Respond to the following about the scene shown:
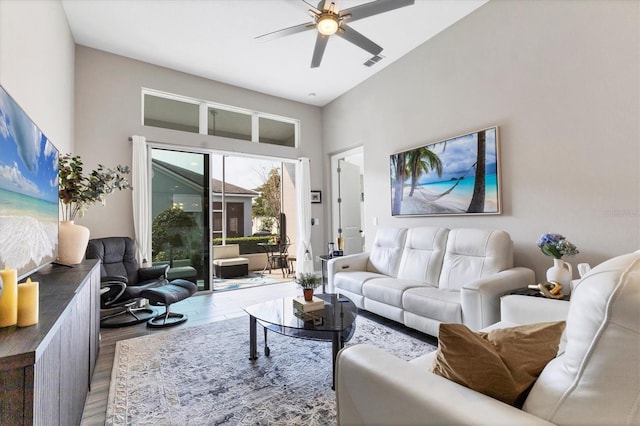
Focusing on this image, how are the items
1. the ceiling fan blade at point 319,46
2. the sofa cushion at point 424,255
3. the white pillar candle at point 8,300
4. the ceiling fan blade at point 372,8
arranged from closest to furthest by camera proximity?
1. the white pillar candle at point 8,300
2. the ceiling fan blade at point 372,8
3. the ceiling fan blade at point 319,46
4. the sofa cushion at point 424,255

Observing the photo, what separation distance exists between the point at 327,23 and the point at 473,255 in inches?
103

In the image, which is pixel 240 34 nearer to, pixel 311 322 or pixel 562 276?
pixel 311 322

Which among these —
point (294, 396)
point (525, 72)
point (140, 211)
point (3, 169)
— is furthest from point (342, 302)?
point (140, 211)

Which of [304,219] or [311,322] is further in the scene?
[304,219]

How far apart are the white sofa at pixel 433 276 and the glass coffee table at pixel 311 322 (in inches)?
25.6

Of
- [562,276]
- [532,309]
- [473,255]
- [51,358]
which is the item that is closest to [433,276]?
[473,255]

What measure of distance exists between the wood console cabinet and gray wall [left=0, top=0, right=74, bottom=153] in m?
1.11

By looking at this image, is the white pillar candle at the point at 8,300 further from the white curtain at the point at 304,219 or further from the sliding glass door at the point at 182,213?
the white curtain at the point at 304,219

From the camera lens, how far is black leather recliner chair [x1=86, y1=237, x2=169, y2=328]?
10.8 ft

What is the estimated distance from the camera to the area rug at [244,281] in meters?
5.39

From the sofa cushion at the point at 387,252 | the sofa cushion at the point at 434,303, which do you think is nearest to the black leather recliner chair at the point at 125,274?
the sofa cushion at the point at 387,252

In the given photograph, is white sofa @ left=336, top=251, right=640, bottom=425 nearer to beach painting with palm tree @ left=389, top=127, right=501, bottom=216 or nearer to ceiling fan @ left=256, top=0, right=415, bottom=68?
ceiling fan @ left=256, top=0, right=415, bottom=68

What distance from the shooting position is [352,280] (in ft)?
11.6

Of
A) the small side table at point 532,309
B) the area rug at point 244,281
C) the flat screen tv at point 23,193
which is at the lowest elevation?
the area rug at point 244,281
